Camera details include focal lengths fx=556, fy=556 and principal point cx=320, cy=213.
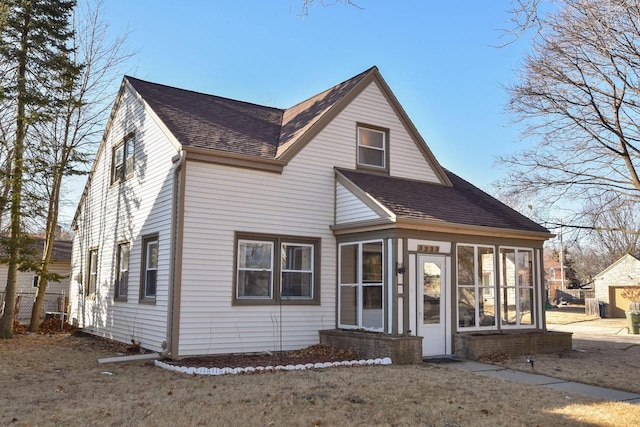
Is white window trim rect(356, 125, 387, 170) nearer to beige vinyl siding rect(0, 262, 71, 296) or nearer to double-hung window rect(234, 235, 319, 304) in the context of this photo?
double-hung window rect(234, 235, 319, 304)

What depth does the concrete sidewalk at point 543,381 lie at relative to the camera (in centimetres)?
862

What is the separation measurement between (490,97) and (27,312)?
21.8 m

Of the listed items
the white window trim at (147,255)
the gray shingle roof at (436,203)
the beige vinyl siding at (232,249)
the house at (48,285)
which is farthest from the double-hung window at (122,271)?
the house at (48,285)

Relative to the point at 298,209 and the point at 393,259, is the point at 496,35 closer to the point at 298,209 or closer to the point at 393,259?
the point at 393,259

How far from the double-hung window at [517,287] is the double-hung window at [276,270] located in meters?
4.70

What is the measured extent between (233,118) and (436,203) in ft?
19.1

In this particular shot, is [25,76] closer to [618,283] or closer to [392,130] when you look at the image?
[392,130]

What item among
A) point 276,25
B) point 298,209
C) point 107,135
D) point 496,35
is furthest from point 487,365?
point 107,135

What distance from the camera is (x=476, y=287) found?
43.4 ft

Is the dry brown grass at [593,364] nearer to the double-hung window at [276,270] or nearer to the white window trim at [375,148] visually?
the double-hung window at [276,270]

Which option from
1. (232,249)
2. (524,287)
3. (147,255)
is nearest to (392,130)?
(524,287)

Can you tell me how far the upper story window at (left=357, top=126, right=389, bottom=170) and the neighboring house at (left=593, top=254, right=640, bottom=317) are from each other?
25.3m

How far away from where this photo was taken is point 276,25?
673 centimetres

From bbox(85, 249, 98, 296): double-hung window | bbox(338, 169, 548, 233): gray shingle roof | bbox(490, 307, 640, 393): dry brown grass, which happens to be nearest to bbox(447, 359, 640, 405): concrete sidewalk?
bbox(490, 307, 640, 393): dry brown grass
